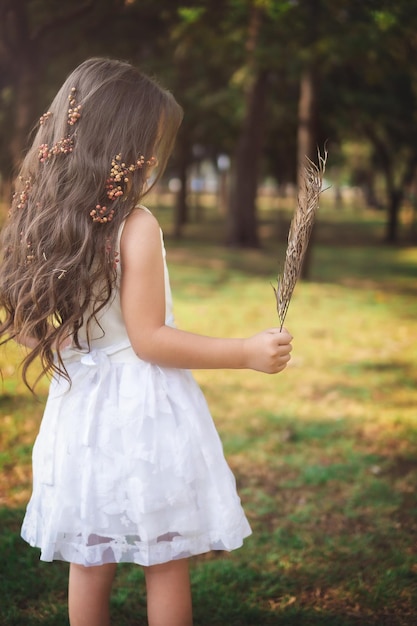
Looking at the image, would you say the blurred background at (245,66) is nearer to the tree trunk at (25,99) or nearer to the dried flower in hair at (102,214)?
the tree trunk at (25,99)

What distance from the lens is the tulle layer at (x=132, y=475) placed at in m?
1.83

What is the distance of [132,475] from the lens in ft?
5.99

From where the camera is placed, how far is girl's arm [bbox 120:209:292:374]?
177cm

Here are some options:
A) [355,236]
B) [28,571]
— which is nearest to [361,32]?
[28,571]

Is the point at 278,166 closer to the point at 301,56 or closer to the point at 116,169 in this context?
the point at 301,56

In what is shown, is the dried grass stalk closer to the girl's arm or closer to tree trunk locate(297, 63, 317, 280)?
the girl's arm

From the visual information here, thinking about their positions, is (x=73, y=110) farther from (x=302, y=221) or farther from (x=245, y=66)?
(x=245, y=66)

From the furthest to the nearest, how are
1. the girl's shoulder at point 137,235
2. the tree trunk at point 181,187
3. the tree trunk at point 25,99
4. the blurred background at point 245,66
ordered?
the tree trunk at point 181,187 < the tree trunk at point 25,99 < the blurred background at point 245,66 < the girl's shoulder at point 137,235

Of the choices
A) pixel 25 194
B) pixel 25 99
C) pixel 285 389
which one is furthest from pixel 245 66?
pixel 25 194

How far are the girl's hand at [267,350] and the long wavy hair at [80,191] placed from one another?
39cm

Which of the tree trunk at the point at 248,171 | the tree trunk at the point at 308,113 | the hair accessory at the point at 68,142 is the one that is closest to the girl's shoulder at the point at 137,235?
the hair accessory at the point at 68,142

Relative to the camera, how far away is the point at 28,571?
2.78m

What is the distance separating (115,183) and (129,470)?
0.74 m

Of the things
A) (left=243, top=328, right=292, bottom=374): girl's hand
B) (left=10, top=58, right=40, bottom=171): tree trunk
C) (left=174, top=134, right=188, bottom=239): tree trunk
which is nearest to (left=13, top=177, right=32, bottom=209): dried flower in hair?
(left=243, top=328, right=292, bottom=374): girl's hand
